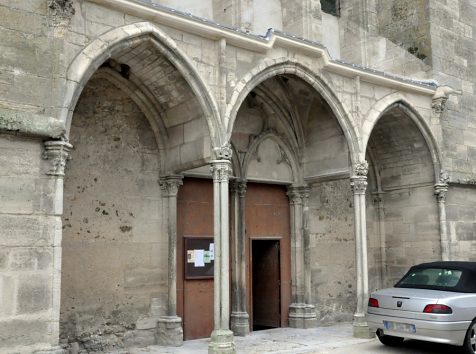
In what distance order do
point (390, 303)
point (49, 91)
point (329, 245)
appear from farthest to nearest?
point (329, 245)
point (390, 303)
point (49, 91)

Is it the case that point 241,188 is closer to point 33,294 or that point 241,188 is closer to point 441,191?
point 441,191

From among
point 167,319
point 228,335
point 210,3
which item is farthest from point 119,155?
point 210,3

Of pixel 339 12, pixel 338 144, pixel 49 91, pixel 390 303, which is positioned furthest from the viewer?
pixel 339 12

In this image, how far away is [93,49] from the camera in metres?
6.64

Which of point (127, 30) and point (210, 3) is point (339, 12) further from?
point (127, 30)

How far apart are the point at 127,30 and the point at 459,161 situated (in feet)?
27.2

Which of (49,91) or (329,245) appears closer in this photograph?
(49,91)

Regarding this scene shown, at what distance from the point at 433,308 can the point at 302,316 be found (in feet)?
12.5

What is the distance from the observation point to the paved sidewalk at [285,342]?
805 centimetres

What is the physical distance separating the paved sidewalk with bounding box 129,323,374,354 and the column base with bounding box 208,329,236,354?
65 cm

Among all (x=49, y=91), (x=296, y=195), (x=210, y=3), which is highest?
(x=210, y=3)

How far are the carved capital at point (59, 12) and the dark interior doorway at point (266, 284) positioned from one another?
19.1 feet

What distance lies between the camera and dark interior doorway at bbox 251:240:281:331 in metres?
10.6

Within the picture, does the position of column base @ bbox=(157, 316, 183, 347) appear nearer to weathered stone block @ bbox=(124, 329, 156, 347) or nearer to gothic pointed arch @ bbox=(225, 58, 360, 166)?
weathered stone block @ bbox=(124, 329, 156, 347)
